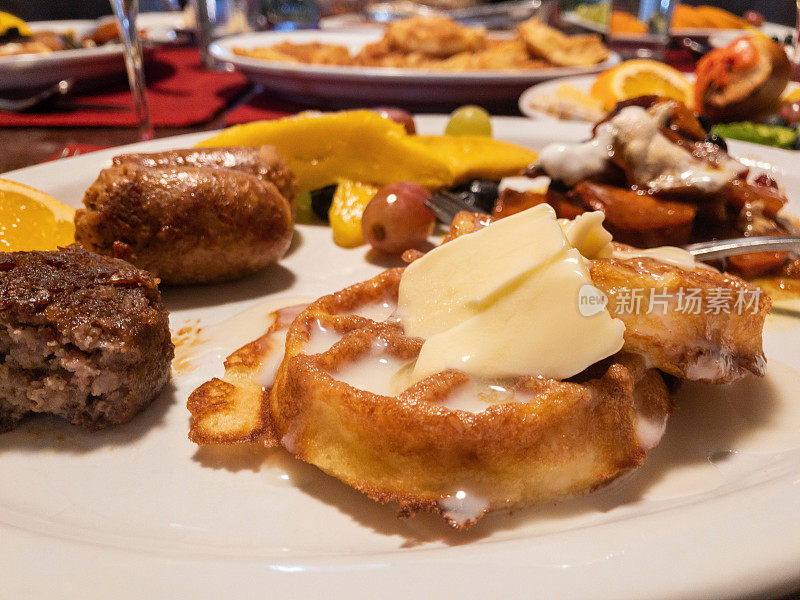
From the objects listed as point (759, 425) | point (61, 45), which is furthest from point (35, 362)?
point (61, 45)

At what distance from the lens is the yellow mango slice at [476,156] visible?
9.80 ft

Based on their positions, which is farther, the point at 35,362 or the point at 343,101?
the point at 343,101

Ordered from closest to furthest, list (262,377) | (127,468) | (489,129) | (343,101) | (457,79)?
1. (127,468)
2. (262,377)
3. (489,129)
4. (457,79)
5. (343,101)

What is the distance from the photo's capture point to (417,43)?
18.2ft

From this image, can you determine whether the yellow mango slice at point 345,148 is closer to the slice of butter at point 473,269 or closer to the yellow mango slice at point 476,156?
the yellow mango slice at point 476,156

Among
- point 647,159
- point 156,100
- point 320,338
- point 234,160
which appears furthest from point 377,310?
point 156,100

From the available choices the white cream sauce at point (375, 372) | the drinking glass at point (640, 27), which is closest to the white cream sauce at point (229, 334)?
the white cream sauce at point (375, 372)

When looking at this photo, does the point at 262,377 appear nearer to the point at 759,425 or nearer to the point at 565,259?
the point at 565,259

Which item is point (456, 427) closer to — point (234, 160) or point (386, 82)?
point (234, 160)

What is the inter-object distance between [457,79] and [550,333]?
11.3 feet

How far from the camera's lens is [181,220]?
212 centimetres

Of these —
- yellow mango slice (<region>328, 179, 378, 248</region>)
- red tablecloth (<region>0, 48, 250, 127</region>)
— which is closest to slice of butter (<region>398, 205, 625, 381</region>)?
yellow mango slice (<region>328, 179, 378, 248</region>)

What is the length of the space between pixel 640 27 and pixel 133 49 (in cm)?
511

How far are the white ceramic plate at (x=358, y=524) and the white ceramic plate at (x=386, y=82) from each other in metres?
2.92
